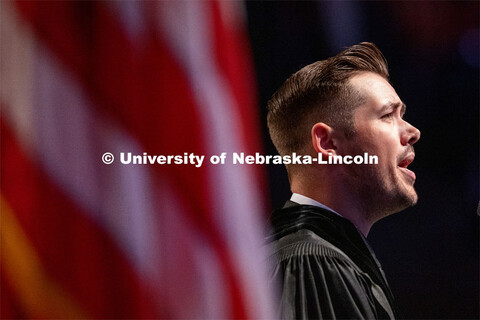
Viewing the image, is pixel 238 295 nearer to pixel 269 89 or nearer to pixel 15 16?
pixel 269 89

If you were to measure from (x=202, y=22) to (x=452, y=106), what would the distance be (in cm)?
68

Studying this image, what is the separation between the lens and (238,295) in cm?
124

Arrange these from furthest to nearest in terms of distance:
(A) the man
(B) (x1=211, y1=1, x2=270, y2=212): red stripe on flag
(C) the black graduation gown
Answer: (B) (x1=211, y1=1, x2=270, y2=212): red stripe on flag < (A) the man < (C) the black graduation gown

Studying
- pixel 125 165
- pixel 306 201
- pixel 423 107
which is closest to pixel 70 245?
pixel 125 165

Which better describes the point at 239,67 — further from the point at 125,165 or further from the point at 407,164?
the point at 407,164

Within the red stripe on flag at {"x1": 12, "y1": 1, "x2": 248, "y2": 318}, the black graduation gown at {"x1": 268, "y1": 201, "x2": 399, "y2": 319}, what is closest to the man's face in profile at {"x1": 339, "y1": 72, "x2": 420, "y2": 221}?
the black graduation gown at {"x1": 268, "y1": 201, "x2": 399, "y2": 319}

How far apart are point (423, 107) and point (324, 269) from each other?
0.53 m

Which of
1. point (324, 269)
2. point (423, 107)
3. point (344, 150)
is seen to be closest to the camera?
point (324, 269)

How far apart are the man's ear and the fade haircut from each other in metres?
0.01

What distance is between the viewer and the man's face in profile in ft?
4.02

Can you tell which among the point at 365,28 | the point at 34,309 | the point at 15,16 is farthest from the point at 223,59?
the point at 34,309

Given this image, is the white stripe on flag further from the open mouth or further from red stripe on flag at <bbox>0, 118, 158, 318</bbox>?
the open mouth

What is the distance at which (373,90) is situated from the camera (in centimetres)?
124

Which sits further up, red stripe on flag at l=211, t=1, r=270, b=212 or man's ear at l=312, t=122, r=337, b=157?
red stripe on flag at l=211, t=1, r=270, b=212
